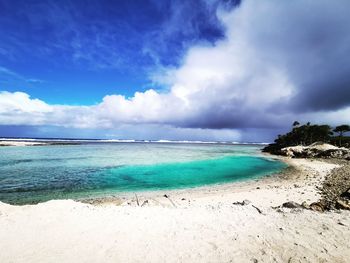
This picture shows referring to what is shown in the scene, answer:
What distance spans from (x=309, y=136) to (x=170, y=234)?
10343cm

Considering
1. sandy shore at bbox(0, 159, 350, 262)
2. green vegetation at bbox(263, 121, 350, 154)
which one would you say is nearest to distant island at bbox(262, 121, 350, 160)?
green vegetation at bbox(263, 121, 350, 154)

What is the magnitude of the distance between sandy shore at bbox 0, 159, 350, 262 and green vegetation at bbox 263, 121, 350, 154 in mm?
84903

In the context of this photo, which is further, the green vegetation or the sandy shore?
the green vegetation

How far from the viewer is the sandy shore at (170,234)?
297 inches

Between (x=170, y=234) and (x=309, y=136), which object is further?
(x=309, y=136)

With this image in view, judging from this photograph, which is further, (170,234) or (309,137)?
(309,137)

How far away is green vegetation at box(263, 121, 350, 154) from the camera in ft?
296

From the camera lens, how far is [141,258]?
7.48m

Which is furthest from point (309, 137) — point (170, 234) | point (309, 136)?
point (170, 234)

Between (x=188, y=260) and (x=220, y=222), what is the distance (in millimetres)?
3345

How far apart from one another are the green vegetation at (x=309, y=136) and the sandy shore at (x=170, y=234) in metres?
84.9

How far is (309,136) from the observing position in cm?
9612

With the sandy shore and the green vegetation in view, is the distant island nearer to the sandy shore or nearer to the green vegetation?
the green vegetation

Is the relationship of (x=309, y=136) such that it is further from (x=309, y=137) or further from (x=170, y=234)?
(x=170, y=234)
